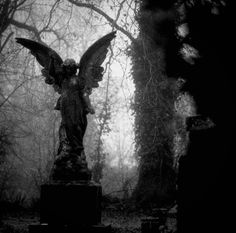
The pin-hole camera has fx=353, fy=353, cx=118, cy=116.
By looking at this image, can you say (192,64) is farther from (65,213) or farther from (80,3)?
(80,3)

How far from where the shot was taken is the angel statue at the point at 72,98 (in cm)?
642

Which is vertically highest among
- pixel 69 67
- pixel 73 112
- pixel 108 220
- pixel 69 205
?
pixel 69 67

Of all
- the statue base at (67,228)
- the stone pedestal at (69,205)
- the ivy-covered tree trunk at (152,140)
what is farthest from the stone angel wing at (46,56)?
the ivy-covered tree trunk at (152,140)

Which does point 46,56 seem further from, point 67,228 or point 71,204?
point 67,228

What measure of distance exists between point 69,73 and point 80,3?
7543 mm

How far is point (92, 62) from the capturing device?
716 cm

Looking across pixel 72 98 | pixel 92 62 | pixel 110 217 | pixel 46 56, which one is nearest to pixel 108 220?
pixel 110 217

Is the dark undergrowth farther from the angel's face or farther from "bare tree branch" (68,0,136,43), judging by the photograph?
"bare tree branch" (68,0,136,43)

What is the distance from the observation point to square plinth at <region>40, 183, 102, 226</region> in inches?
241

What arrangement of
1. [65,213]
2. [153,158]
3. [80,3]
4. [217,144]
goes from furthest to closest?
[80,3], [153,158], [65,213], [217,144]

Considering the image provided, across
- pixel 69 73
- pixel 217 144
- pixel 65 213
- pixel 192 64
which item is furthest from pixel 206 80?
pixel 69 73

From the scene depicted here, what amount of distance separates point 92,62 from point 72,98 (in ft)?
2.97

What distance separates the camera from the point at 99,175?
12641mm

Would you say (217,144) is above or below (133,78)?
below
